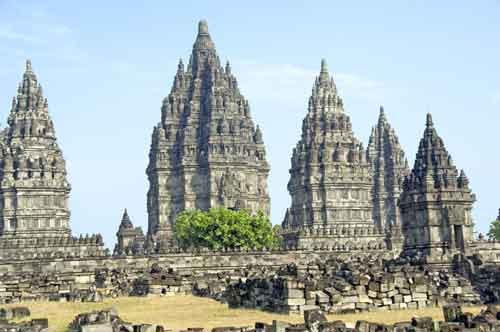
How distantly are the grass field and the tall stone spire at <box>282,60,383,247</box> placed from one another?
6644 centimetres

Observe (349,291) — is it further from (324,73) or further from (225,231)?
(324,73)

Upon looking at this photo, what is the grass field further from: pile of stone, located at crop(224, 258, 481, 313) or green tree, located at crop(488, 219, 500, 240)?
green tree, located at crop(488, 219, 500, 240)

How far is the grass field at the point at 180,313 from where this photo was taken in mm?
36031

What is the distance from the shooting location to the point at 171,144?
12069 centimetres

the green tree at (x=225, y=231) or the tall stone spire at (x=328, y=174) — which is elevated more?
the tall stone spire at (x=328, y=174)

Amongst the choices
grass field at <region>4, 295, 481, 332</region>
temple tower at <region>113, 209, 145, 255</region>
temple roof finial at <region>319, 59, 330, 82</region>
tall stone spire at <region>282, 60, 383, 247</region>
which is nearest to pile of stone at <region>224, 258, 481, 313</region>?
grass field at <region>4, 295, 481, 332</region>

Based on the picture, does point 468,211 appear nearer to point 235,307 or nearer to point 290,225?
point 235,307

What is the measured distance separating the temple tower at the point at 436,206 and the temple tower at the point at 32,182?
1711 inches

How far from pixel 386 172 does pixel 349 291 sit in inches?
3573

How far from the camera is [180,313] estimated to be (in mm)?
39500

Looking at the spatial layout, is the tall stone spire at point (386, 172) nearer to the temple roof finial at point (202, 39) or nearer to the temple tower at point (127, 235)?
the temple roof finial at point (202, 39)

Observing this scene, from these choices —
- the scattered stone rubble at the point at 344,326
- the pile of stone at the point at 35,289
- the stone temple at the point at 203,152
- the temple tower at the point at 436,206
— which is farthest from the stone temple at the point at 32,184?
the scattered stone rubble at the point at 344,326

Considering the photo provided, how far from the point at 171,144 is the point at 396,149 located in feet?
96.8

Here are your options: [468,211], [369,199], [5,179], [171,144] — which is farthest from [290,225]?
[468,211]
